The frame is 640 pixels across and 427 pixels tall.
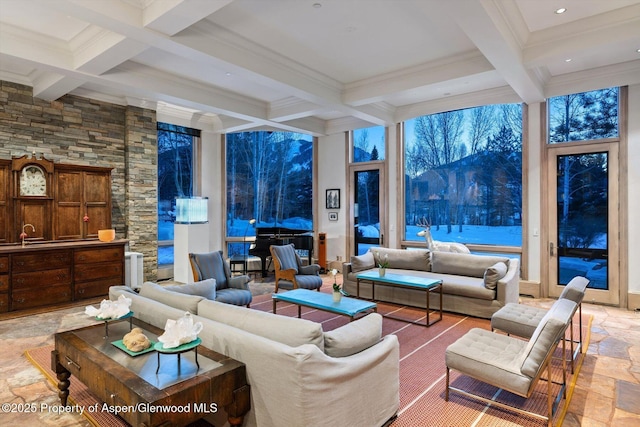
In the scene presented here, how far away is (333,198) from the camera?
29.8 ft

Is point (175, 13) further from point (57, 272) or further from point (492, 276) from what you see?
point (492, 276)

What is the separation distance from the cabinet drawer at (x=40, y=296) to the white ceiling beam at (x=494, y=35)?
20.4 feet

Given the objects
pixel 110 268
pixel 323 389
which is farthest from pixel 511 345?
pixel 110 268

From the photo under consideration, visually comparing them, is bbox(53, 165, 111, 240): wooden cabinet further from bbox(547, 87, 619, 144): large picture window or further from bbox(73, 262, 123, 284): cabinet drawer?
bbox(547, 87, 619, 144): large picture window

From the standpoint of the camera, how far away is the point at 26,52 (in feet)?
14.7

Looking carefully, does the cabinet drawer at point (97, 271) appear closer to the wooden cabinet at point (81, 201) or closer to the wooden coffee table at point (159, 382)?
the wooden cabinet at point (81, 201)

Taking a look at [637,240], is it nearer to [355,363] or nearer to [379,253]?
[379,253]

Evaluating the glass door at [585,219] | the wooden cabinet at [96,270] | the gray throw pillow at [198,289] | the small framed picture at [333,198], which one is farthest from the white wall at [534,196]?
the wooden cabinet at [96,270]

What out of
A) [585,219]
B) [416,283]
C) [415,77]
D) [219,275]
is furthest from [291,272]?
[585,219]

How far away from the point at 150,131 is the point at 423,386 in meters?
6.56

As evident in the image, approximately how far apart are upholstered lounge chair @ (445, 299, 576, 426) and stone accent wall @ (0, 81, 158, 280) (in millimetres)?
6147

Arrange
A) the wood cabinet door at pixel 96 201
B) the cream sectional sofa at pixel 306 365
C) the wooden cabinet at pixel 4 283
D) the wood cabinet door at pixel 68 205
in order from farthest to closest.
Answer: the wood cabinet door at pixel 96 201 → the wood cabinet door at pixel 68 205 → the wooden cabinet at pixel 4 283 → the cream sectional sofa at pixel 306 365

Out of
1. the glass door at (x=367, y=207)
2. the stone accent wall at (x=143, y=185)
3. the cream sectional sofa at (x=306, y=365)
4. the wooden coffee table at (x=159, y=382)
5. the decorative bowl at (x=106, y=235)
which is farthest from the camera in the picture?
the glass door at (x=367, y=207)

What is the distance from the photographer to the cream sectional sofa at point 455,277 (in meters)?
5.00
